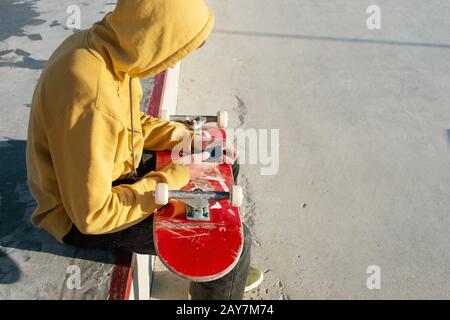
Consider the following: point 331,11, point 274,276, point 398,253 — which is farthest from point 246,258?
point 331,11

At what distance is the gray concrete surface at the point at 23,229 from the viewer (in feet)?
6.27

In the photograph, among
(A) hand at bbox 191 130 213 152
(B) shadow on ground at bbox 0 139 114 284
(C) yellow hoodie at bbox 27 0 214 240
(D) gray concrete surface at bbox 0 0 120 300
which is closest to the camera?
(C) yellow hoodie at bbox 27 0 214 240

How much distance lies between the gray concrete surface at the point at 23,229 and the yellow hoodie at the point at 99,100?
12.6 inches

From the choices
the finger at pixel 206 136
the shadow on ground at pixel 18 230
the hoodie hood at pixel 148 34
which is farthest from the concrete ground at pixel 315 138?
the hoodie hood at pixel 148 34

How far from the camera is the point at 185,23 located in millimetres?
1612

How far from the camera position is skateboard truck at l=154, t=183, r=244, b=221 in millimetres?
1725

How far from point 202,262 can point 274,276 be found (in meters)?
0.87

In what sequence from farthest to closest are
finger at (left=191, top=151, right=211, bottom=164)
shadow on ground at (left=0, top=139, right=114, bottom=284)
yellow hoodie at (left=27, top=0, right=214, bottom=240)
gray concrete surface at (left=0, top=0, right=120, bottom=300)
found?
finger at (left=191, top=151, right=211, bottom=164) < shadow on ground at (left=0, top=139, right=114, bottom=284) < gray concrete surface at (left=0, top=0, right=120, bottom=300) < yellow hoodie at (left=27, top=0, right=214, bottom=240)

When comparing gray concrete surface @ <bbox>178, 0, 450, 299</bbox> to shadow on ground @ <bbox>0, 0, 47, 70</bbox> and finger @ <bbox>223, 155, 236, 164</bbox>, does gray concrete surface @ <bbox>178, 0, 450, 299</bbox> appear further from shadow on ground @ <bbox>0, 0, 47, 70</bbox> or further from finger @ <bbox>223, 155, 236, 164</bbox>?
shadow on ground @ <bbox>0, 0, 47, 70</bbox>

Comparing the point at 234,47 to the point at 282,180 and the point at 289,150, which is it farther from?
the point at 282,180

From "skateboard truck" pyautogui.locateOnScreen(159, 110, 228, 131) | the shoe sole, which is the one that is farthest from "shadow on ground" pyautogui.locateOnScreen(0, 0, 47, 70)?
the shoe sole

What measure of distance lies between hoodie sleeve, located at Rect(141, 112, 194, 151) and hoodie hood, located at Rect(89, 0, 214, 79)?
614 millimetres

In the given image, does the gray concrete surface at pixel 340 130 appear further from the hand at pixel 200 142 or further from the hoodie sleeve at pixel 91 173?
the hoodie sleeve at pixel 91 173

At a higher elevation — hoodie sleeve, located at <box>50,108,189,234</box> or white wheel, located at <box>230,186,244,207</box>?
hoodie sleeve, located at <box>50,108,189,234</box>
